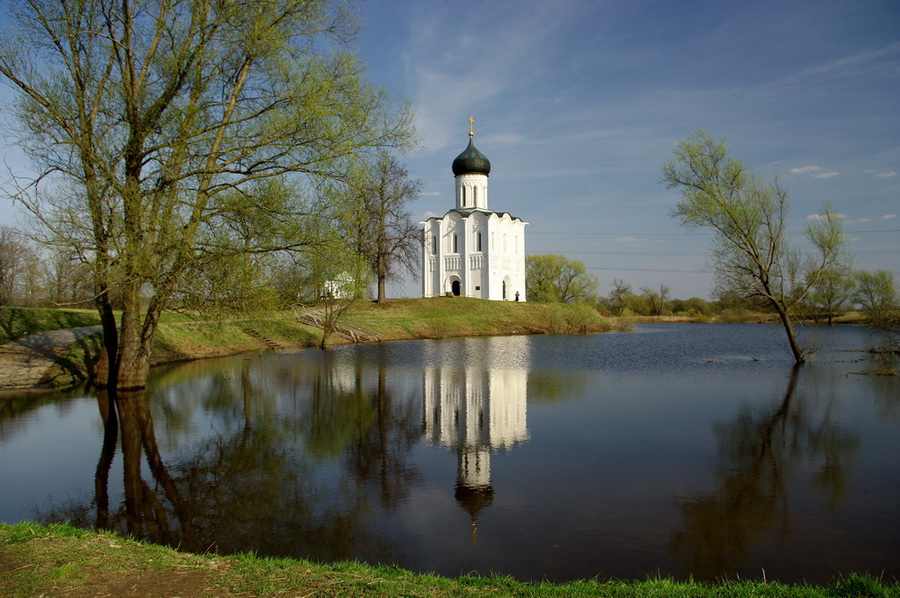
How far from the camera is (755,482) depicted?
322 inches

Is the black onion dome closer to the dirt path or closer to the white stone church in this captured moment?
the white stone church

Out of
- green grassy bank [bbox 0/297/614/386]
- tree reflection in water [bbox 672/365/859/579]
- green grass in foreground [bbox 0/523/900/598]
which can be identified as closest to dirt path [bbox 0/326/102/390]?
green grassy bank [bbox 0/297/614/386]

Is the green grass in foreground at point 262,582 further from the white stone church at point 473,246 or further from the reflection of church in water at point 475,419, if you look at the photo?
the white stone church at point 473,246

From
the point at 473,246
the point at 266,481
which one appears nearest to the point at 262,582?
the point at 266,481

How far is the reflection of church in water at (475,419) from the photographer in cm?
829

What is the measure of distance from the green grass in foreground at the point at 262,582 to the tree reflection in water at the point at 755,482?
0.94 m

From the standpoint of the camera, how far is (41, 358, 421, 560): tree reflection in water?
6484 millimetres

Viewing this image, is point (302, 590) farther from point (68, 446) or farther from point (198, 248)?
point (198, 248)

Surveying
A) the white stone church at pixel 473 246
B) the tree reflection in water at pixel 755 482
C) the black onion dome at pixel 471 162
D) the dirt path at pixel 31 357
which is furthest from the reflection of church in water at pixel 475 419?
the black onion dome at pixel 471 162

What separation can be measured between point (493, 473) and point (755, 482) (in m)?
3.40

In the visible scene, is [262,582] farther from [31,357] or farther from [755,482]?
[31,357]

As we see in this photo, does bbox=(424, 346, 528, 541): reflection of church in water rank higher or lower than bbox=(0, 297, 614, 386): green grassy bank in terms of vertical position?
lower

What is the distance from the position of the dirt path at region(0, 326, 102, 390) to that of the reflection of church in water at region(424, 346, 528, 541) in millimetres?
11247

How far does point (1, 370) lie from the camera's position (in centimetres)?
1778
